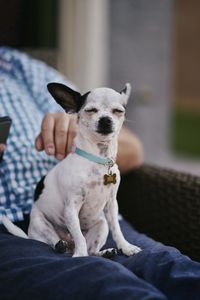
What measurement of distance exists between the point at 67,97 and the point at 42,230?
0.34 meters

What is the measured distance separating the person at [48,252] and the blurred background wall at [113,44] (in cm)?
53

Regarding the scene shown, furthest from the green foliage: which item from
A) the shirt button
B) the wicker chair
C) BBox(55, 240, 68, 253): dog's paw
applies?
BBox(55, 240, 68, 253): dog's paw

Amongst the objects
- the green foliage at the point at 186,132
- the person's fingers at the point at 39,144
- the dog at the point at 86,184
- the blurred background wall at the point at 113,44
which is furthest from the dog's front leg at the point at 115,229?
the green foliage at the point at 186,132

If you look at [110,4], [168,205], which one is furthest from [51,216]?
[110,4]

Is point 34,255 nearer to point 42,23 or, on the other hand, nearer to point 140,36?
point 42,23

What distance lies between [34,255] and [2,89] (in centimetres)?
73

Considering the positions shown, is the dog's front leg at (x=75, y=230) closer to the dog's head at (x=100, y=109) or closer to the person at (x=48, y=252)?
the person at (x=48, y=252)

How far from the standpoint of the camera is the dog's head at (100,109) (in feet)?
3.90

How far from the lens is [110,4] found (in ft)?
11.1

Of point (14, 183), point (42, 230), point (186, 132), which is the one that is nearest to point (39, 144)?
point (14, 183)

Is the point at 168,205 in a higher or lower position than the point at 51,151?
lower

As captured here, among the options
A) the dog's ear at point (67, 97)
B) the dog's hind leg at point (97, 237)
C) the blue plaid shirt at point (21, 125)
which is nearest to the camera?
the dog's ear at point (67, 97)

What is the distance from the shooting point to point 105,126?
47.0 inches

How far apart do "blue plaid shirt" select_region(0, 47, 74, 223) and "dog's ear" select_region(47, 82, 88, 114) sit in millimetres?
487
